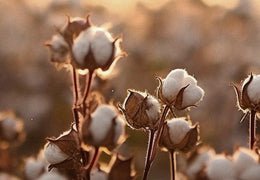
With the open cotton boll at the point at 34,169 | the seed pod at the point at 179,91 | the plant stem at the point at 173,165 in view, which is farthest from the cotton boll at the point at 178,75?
the open cotton boll at the point at 34,169

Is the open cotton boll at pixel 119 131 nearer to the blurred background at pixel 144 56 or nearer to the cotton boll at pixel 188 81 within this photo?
the cotton boll at pixel 188 81

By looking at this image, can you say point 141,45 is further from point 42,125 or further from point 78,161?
point 78,161

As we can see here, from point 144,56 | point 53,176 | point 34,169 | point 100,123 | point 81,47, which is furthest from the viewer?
point 144,56

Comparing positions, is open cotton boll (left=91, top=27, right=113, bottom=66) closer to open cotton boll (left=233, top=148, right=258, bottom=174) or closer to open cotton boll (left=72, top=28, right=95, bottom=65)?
open cotton boll (left=72, top=28, right=95, bottom=65)

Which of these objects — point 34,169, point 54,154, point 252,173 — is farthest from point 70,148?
point 34,169

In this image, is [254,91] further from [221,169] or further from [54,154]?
[54,154]

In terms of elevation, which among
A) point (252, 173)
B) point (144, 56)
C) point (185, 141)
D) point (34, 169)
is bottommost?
point (252, 173)

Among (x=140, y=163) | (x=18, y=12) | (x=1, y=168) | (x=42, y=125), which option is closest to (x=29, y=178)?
(x=1, y=168)
